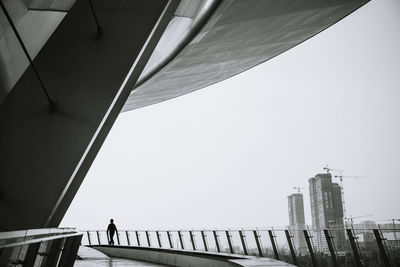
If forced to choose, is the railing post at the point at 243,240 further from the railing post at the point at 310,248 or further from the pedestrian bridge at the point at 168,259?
the railing post at the point at 310,248

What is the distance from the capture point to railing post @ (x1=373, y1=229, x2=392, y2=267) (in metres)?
8.30

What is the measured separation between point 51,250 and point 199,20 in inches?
250

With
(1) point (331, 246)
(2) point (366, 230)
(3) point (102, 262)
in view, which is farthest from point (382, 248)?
(3) point (102, 262)

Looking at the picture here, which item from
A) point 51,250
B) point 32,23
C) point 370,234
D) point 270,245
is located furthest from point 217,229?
point 32,23

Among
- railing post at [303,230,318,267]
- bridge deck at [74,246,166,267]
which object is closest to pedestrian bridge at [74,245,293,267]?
bridge deck at [74,246,166,267]

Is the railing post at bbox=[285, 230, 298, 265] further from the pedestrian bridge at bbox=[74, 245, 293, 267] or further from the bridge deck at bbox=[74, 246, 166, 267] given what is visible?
the bridge deck at bbox=[74, 246, 166, 267]

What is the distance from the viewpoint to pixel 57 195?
510 centimetres

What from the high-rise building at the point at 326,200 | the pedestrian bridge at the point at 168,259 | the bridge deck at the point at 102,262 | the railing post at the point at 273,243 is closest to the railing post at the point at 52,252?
the pedestrian bridge at the point at 168,259

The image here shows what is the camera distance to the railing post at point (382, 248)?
830 cm

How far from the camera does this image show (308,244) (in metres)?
10.8

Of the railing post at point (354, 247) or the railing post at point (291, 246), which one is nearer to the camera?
the railing post at point (354, 247)

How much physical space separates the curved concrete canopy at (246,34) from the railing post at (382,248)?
15.7ft

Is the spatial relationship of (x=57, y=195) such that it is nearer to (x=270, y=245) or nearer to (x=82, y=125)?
(x=82, y=125)

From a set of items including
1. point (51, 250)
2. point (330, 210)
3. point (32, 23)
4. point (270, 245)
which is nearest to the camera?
point (32, 23)
